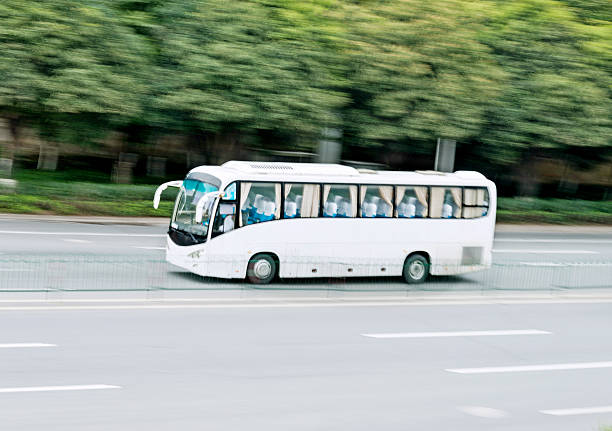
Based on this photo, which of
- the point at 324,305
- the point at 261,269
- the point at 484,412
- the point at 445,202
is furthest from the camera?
the point at 445,202

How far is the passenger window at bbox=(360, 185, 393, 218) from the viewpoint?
1897 cm

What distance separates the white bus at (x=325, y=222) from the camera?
17.7m

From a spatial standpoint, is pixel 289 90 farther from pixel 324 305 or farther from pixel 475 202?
pixel 324 305

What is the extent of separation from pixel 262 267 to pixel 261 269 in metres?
0.05

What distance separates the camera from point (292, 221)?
18219 millimetres

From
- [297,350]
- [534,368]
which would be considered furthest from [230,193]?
[534,368]

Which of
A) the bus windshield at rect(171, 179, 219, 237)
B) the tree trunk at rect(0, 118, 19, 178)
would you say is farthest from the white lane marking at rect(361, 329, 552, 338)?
the tree trunk at rect(0, 118, 19, 178)

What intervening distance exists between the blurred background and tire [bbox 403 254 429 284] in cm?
1143

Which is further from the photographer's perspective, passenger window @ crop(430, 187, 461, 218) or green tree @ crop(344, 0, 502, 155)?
green tree @ crop(344, 0, 502, 155)

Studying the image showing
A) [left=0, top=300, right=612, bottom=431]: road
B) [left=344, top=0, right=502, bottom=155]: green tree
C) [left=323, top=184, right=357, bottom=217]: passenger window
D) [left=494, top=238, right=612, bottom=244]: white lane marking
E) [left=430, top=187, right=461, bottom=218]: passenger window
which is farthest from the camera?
[left=344, top=0, right=502, bottom=155]: green tree

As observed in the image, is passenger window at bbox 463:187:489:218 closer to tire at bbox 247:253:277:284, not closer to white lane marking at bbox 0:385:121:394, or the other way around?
tire at bbox 247:253:277:284

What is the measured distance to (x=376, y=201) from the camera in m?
19.1

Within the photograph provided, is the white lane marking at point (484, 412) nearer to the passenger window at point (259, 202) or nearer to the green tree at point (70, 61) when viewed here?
the passenger window at point (259, 202)

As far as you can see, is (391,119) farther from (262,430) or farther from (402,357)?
(262,430)
